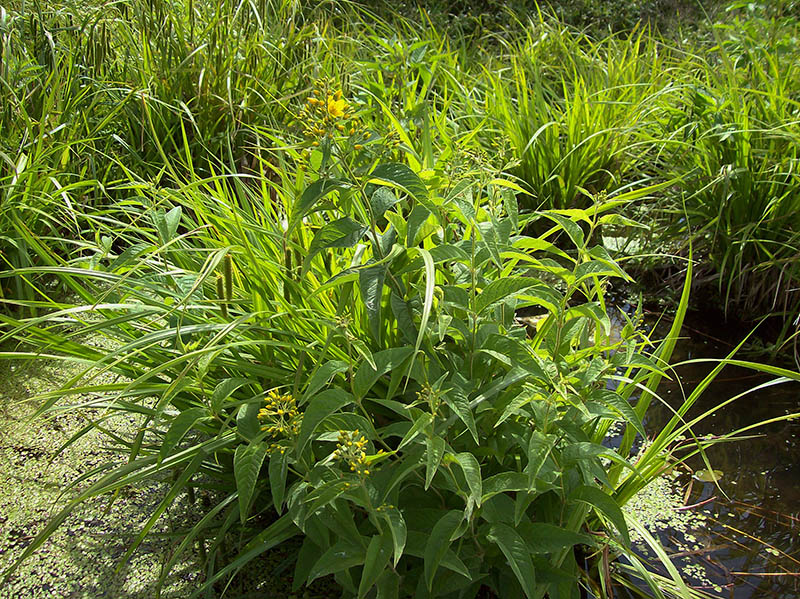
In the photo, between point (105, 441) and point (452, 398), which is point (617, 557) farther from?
point (105, 441)

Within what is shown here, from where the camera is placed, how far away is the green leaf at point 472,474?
883 millimetres

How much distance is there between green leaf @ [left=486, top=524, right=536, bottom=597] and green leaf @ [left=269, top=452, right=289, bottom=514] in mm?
304

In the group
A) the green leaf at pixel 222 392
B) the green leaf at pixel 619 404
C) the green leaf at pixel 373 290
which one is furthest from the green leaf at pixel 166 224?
the green leaf at pixel 619 404

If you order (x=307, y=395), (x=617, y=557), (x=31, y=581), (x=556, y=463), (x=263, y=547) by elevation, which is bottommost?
(x=31, y=581)

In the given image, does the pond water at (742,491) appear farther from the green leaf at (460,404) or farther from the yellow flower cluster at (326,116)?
the yellow flower cluster at (326,116)

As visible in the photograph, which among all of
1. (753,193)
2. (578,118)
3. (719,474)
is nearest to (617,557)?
(719,474)

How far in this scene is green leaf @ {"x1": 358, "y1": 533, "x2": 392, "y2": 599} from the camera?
931 millimetres

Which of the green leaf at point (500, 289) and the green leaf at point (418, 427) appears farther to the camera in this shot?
the green leaf at point (500, 289)

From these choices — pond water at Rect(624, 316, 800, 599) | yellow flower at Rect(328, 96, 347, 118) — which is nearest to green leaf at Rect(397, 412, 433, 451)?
yellow flower at Rect(328, 96, 347, 118)

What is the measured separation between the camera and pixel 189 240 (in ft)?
5.39

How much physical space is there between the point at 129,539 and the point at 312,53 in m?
2.00

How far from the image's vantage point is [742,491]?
156cm

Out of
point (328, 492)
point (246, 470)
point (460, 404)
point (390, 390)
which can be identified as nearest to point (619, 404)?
point (460, 404)

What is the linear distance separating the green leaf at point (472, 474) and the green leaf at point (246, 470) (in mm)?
280
